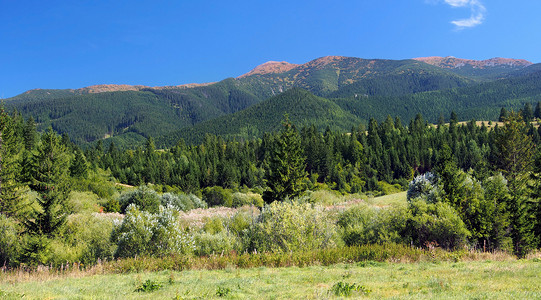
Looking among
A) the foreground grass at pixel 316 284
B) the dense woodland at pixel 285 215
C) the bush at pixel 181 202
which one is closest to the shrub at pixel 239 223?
the dense woodland at pixel 285 215

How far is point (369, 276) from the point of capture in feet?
38.8

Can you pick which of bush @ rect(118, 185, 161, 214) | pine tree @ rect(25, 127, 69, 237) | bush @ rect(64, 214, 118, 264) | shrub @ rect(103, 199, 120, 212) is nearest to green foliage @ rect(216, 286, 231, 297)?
bush @ rect(64, 214, 118, 264)

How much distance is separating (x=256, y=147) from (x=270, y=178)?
8584 cm

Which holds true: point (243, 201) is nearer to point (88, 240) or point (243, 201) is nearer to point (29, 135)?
point (88, 240)

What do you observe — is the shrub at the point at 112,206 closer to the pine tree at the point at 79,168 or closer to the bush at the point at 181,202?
the bush at the point at 181,202

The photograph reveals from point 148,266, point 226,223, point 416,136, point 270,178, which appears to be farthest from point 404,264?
point 416,136

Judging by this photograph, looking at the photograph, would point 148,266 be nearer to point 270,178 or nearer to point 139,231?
point 139,231

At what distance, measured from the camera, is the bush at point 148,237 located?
19.0m

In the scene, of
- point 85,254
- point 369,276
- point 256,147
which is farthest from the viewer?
point 256,147

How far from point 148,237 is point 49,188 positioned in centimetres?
1390

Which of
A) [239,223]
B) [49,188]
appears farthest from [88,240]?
[239,223]

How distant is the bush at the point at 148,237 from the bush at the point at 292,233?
4352 mm

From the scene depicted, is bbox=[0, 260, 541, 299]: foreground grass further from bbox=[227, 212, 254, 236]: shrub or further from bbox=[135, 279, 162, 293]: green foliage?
bbox=[227, 212, 254, 236]: shrub

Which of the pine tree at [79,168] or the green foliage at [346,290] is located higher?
the pine tree at [79,168]
